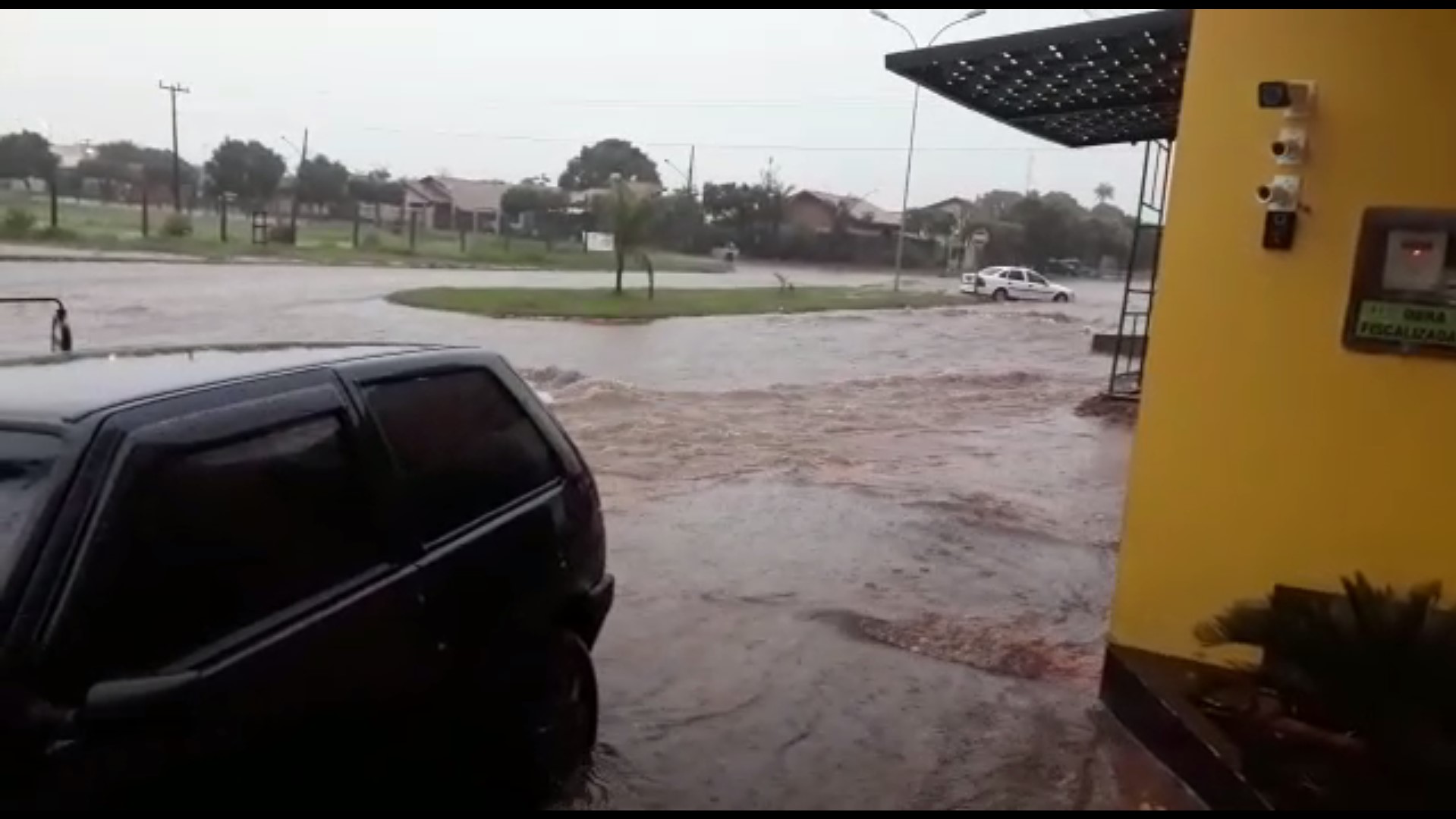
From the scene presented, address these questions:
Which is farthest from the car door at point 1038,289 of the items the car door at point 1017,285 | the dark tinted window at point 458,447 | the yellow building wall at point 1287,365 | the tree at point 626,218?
the dark tinted window at point 458,447

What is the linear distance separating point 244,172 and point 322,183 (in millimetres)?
4106

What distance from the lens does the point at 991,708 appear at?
5.91 metres

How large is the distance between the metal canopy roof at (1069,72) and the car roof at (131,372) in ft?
12.5

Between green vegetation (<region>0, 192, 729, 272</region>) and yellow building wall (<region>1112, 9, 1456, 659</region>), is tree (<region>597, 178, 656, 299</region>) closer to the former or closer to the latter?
green vegetation (<region>0, 192, 729, 272</region>)

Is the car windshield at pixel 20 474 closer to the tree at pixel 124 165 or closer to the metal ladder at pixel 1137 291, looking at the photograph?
the metal ladder at pixel 1137 291

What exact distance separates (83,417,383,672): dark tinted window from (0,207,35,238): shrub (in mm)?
42082

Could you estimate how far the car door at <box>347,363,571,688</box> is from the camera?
3674 millimetres

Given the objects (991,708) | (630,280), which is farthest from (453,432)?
(630,280)

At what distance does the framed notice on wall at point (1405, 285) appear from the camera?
4629 millimetres

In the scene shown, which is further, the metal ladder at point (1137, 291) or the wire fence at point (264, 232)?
the wire fence at point (264, 232)

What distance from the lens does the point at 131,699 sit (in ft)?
7.89

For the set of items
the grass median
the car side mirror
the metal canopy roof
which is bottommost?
the grass median

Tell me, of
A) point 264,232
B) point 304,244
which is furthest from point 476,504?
point 304,244

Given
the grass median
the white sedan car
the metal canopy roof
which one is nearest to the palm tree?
the grass median
